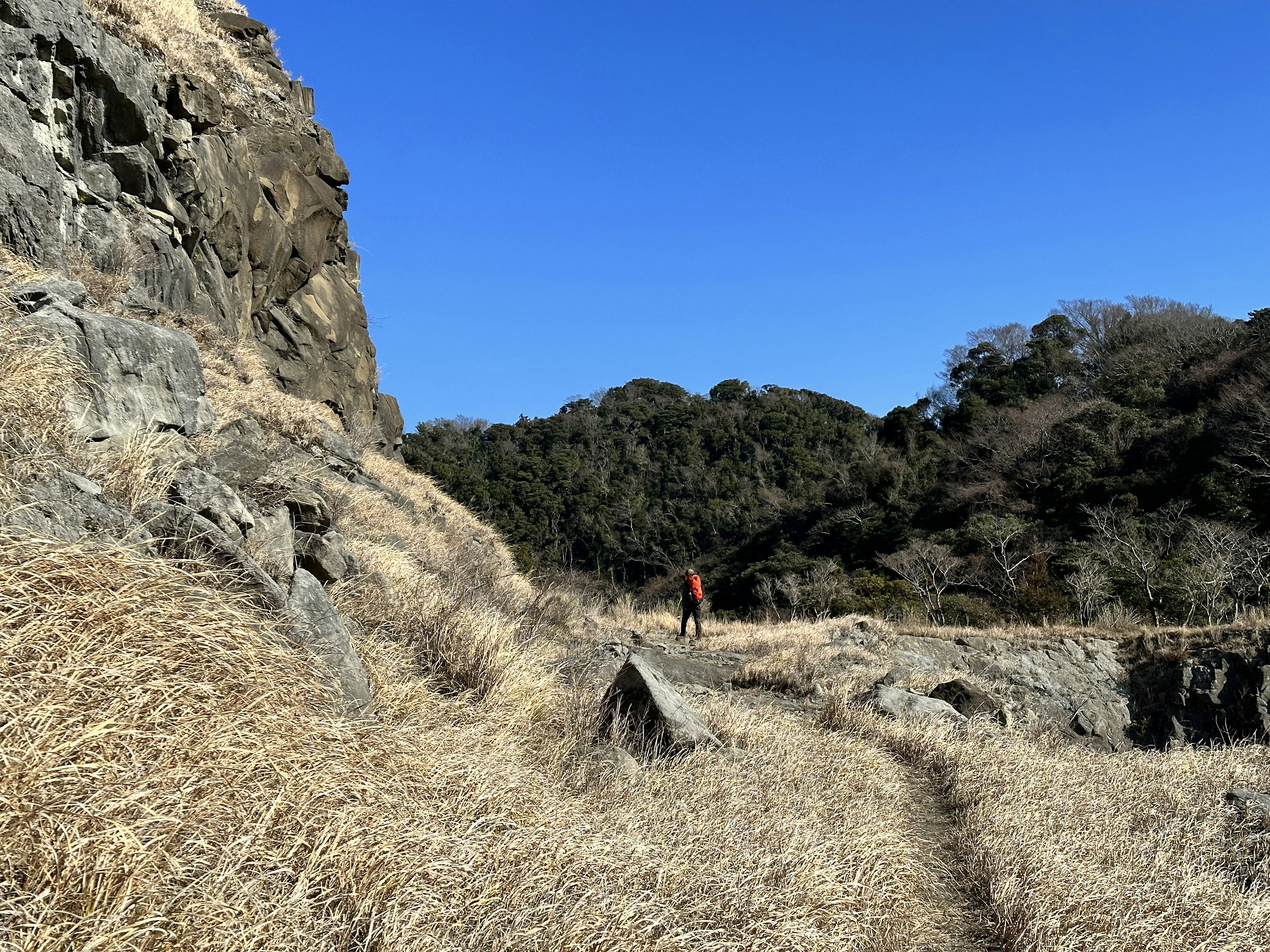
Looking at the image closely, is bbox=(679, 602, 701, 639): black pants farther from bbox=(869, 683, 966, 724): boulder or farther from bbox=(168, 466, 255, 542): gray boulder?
bbox=(168, 466, 255, 542): gray boulder

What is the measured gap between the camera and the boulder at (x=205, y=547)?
3.21m

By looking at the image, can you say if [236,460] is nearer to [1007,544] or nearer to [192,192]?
[192,192]

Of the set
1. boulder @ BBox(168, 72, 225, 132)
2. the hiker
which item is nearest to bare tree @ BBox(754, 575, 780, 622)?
the hiker

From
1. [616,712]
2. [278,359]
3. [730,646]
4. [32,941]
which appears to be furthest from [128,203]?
[730,646]

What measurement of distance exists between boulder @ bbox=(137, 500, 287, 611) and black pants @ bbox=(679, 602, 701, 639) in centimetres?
1080

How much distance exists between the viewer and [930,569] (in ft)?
92.1

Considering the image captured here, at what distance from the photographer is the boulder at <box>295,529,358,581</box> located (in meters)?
4.58

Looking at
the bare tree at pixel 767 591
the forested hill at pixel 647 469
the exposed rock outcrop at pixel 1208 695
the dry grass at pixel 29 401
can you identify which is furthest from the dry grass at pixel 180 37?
the forested hill at pixel 647 469

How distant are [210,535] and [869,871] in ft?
11.0

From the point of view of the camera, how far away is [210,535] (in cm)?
334

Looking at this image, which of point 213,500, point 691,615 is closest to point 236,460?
point 213,500

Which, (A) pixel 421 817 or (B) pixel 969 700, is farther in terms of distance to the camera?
(B) pixel 969 700

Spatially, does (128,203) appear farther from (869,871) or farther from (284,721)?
(869,871)

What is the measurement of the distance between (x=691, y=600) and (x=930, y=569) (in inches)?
683
